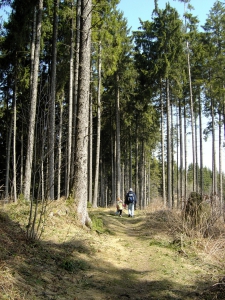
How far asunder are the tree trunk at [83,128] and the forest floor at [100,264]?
49 cm

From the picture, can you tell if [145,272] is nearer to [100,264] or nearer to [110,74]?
[100,264]

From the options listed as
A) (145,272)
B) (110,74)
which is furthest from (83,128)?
(110,74)

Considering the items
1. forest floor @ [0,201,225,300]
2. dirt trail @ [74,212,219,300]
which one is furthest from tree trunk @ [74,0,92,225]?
dirt trail @ [74,212,219,300]

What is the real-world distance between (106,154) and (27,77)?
1491 cm

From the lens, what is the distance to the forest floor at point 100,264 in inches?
168

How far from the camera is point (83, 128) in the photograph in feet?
27.7

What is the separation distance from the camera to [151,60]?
19.9 meters

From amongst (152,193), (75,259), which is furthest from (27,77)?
(152,193)

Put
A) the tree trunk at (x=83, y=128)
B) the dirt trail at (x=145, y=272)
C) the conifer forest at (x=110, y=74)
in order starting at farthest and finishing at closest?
the conifer forest at (x=110, y=74) < the tree trunk at (x=83, y=128) < the dirt trail at (x=145, y=272)

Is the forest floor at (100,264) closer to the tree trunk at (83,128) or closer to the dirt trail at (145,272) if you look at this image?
the dirt trail at (145,272)

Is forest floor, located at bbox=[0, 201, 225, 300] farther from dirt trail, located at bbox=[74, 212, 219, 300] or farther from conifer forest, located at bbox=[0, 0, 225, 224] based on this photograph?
conifer forest, located at bbox=[0, 0, 225, 224]

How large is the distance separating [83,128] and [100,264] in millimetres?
4096

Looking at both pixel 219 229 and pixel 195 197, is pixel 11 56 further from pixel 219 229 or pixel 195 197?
pixel 219 229

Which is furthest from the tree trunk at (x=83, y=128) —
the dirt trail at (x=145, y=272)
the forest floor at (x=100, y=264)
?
the dirt trail at (x=145, y=272)
